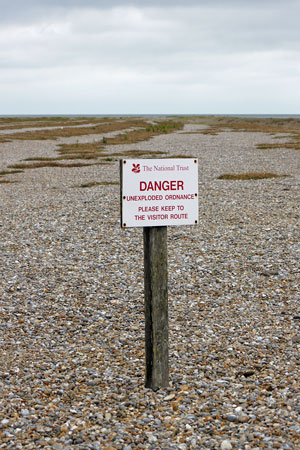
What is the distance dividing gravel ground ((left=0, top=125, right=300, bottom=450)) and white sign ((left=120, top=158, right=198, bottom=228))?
2.31 meters

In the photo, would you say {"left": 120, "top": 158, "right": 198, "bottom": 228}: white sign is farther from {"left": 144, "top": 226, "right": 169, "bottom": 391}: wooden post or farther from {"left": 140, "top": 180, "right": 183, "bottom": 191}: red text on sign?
{"left": 144, "top": 226, "right": 169, "bottom": 391}: wooden post

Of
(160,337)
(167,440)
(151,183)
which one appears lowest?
(167,440)

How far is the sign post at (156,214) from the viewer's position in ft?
21.1

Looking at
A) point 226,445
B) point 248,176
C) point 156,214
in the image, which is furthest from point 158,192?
point 248,176

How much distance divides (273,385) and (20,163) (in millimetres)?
35141

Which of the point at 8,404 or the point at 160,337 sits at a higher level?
the point at 160,337

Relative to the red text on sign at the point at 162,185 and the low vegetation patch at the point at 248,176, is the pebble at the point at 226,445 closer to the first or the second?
the red text on sign at the point at 162,185

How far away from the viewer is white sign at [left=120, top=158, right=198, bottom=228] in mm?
6410

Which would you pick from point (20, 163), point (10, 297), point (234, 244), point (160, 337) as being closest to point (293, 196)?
point (234, 244)

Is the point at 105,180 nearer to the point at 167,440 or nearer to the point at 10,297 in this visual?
the point at 10,297

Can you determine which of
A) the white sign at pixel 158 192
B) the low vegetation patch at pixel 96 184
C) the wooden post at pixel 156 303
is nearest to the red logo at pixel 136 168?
the white sign at pixel 158 192

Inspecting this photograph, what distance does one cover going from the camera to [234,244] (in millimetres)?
14000

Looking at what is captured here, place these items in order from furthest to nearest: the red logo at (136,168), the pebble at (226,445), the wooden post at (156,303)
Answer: the wooden post at (156,303) → the red logo at (136,168) → the pebble at (226,445)

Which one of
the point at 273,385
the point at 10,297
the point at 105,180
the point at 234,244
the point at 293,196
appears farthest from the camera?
the point at 105,180
